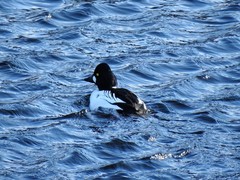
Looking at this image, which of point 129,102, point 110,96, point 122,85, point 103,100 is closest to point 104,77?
point 110,96

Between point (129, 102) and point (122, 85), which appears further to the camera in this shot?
point (122, 85)

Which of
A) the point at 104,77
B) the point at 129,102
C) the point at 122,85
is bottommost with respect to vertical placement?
the point at 122,85

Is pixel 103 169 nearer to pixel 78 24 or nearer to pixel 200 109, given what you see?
pixel 200 109

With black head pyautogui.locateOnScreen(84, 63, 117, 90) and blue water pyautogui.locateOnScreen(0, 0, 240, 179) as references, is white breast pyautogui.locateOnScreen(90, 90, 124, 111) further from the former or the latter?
black head pyautogui.locateOnScreen(84, 63, 117, 90)

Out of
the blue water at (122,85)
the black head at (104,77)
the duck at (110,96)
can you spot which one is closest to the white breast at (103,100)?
the duck at (110,96)

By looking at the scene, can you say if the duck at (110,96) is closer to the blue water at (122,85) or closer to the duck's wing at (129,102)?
the duck's wing at (129,102)

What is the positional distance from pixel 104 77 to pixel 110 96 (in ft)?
1.46

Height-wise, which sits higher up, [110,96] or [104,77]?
[104,77]

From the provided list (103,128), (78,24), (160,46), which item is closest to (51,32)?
(78,24)

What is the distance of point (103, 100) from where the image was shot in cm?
1641

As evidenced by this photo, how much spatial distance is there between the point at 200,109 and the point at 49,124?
2.47 metres

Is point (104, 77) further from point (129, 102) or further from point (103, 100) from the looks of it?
point (129, 102)

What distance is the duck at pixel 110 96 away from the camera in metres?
15.8

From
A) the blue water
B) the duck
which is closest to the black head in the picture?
the duck
